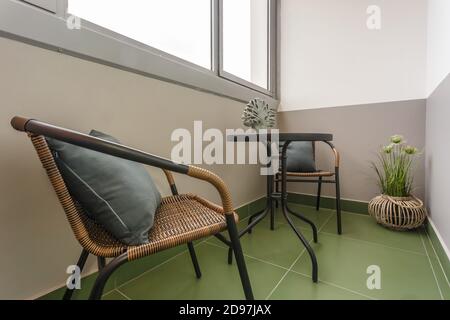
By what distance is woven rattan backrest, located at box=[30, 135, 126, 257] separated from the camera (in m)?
0.50

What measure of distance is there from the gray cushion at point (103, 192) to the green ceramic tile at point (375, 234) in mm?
1373

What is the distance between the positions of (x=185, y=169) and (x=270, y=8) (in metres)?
2.26

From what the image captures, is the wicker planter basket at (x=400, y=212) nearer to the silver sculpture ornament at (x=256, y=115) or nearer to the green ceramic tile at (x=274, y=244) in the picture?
the green ceramic tile at (x=274, y=244)

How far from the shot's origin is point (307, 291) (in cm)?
92

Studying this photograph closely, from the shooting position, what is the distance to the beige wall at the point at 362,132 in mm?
1644

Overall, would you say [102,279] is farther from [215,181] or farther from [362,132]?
[362,132]

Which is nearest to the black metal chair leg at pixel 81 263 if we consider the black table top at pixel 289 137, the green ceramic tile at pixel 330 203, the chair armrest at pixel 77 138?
the chair armrest at pixel 77 138

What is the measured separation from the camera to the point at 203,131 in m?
1.39

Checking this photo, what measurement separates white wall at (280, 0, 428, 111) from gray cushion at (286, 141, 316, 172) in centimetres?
55

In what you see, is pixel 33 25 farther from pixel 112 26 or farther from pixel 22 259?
pixel 22 259

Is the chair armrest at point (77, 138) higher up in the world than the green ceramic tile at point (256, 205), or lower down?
higher up

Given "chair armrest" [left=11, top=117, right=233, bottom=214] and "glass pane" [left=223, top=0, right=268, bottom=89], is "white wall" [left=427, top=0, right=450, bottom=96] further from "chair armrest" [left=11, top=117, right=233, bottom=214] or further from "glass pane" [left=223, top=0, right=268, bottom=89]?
"chair armrest" [left=11, top=117, right=233, bottom=214]

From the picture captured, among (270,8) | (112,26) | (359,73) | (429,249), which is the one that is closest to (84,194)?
(112,26)
